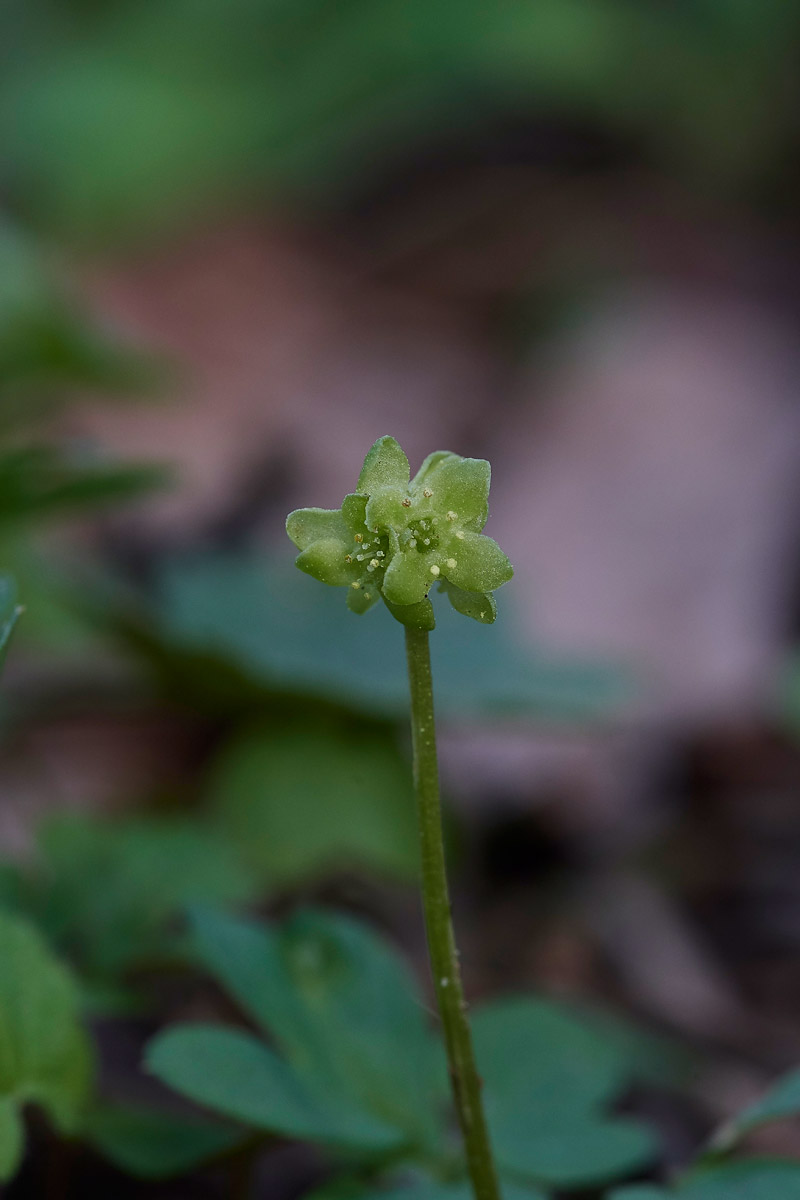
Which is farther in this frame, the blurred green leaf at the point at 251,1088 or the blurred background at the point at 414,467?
the blurred background at the point at 414,467

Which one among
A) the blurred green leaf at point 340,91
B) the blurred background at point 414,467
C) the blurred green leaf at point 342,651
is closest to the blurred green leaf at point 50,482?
the blurred background at point 414,467

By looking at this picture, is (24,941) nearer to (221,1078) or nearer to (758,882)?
(221,1078)

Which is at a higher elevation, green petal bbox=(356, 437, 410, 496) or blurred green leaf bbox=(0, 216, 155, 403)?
blurred green leaf bbox=(0, 216, 155, 403)

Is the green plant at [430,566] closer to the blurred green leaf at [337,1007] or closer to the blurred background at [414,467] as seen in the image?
the blurred green leaf at [337,1007]

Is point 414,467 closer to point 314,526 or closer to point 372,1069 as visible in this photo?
point 372,1069

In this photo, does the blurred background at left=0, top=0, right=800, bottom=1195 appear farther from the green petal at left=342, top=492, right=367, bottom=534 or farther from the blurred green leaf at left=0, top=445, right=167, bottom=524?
the green petal at left=342, top=492, right=367, bottom=534

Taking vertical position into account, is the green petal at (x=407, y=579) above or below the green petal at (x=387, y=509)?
below

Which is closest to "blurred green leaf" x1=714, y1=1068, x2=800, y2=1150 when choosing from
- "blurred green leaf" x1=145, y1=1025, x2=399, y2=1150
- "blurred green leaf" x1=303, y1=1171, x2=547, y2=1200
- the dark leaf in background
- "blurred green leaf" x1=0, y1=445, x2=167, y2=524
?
the dark leaf in background
